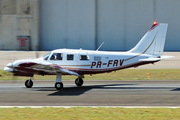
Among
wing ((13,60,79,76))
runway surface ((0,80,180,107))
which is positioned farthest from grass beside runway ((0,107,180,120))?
wing ((13,60,79,76))

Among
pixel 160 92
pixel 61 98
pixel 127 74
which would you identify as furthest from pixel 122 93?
pixel 127 74

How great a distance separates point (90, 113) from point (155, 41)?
842 centimetres

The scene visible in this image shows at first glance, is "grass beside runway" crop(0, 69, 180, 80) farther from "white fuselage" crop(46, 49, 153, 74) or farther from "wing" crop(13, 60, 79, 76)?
"wing" crop(13, 60, 79, 76)

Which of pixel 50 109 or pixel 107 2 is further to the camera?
pixel 107 2

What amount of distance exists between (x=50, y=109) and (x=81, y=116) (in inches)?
63.7

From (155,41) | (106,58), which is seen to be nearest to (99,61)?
(106,58)

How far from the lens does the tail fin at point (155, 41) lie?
16316 mm

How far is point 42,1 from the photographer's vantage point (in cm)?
4197

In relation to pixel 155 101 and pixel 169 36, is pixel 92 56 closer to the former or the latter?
pixel 155 101

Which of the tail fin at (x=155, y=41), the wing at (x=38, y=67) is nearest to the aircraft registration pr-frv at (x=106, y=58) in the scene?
the tail fin at (x=155, y=41)

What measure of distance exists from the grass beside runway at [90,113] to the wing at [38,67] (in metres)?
4.43

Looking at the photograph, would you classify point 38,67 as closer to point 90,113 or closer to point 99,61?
point 99,61

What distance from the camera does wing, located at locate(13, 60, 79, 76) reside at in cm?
1451

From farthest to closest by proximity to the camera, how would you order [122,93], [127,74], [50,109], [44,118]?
[127,74]
[122,93]
[50,109]
[44,118]
